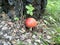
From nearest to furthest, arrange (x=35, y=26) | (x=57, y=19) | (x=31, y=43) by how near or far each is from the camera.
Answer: (x=31, y=43) → (x=35, y=26) → (x=57, y=19)

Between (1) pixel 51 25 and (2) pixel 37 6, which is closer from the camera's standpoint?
(2) pixel 37 6

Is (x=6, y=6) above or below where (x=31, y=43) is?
above

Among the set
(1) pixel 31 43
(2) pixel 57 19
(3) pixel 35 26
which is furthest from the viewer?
(2) pixel 57 19

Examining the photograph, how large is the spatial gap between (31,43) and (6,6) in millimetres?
956

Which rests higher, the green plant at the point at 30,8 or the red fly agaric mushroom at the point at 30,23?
the green plant at the point at 30,8

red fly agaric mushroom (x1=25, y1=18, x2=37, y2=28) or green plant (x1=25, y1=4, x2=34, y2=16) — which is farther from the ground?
green plant (x1=25, y1=4, x2=34, y2=16)

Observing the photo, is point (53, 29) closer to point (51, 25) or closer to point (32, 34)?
point (51, 25)

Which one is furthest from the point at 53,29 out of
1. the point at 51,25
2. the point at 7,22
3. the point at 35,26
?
the point at 7,22

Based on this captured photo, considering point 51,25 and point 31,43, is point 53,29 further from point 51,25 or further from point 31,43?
point 31,43

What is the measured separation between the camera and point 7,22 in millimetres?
3984

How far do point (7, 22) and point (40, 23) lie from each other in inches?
33.3

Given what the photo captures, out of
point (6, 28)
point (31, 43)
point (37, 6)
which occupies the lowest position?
point (31, 43)

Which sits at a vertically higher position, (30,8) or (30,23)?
(30,8)

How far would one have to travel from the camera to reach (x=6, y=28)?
152 inches
